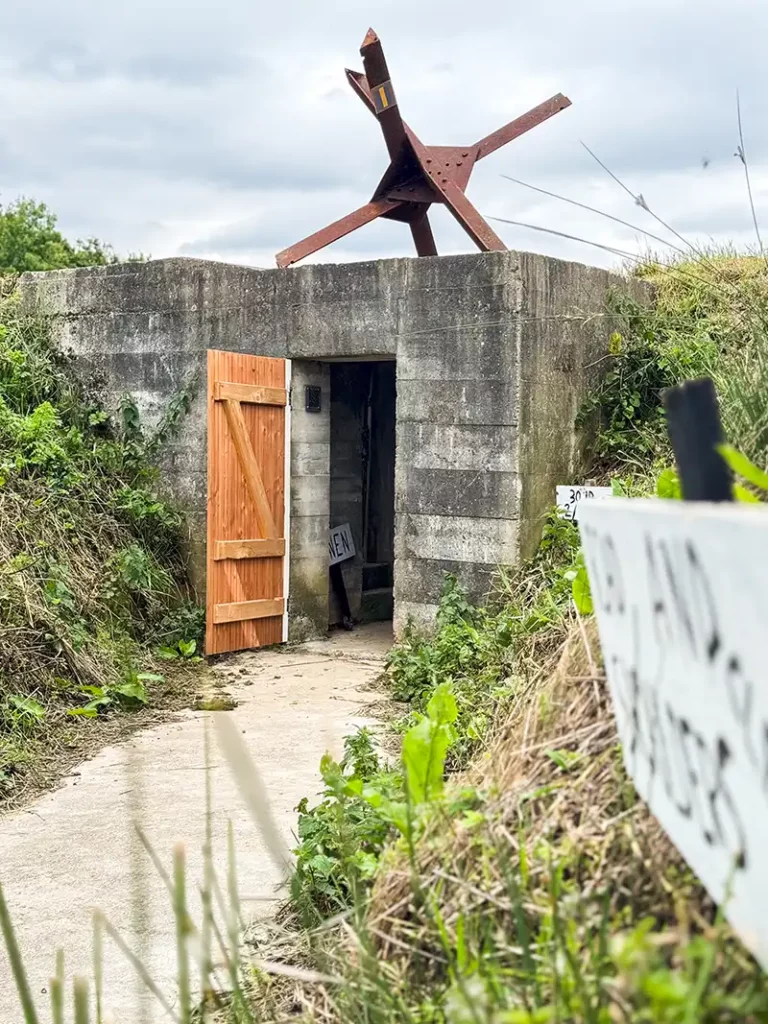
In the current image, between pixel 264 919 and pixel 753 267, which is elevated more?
pixel 753 267

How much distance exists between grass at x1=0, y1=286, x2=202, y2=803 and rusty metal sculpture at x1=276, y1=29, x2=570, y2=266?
83.7 inches

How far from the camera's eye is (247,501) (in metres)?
8.29

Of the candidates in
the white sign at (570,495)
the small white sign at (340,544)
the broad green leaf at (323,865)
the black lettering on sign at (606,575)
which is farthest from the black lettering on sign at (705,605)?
the small white sign at (340,544)

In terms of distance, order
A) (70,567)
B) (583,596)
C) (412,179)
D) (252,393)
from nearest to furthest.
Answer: (583,596), (70,567), (252,393), (412,179)

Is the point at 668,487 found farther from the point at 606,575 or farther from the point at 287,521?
the point at 287,521

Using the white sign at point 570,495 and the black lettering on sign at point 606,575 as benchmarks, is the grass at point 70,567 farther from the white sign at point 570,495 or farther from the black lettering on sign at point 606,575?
the black lettering on sign at point 606,575

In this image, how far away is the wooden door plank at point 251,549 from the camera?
8.03 metres

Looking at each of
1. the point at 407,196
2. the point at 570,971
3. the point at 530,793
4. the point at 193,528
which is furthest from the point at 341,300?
the point at 570,971

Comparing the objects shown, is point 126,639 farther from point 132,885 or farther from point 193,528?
point 132,885

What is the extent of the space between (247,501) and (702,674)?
7.15 m

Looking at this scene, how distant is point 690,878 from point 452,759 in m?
2.52

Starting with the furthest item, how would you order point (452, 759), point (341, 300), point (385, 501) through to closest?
point (385, 501) → point (341, 300) → point (452, 759)

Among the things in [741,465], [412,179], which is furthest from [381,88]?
[741,465]

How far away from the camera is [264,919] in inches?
149
